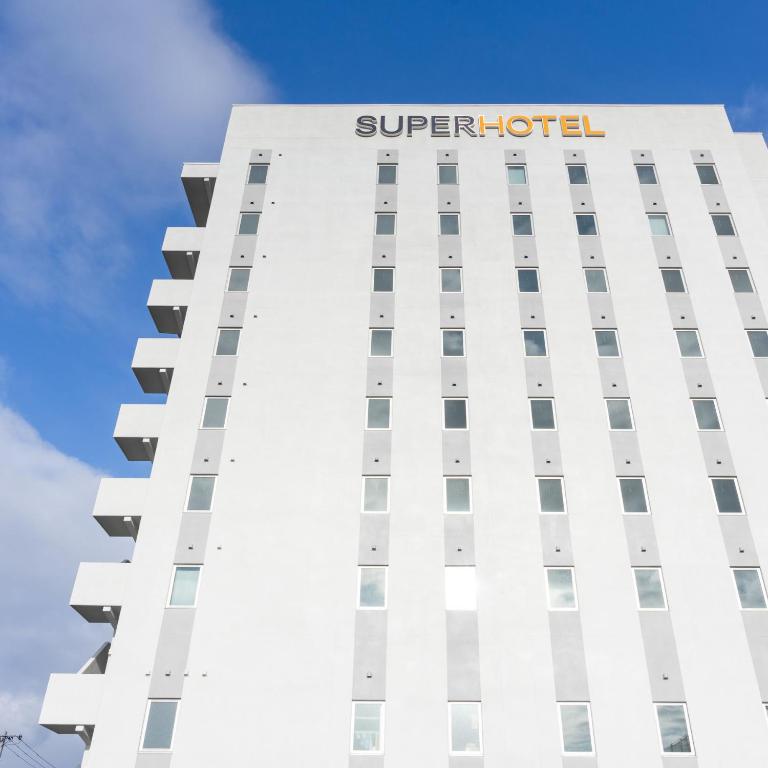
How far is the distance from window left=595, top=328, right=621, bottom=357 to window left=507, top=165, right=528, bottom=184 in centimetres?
989

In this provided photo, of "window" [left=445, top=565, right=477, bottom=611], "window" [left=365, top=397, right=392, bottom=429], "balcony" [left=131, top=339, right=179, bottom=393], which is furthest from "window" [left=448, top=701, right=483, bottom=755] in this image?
"balcony" [left=131, top=339, right=179, bottom=393]

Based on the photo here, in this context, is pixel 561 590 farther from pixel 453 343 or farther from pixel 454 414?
pixel 453 343

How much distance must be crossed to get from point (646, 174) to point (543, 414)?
15.9m

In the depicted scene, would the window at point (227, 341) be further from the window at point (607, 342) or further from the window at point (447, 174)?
the window at point (607, 342)

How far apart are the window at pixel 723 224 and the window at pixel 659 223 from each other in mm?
2286

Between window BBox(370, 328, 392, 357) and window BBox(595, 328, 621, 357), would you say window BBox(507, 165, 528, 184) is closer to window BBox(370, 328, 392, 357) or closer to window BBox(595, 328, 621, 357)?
window BBox(595, 328, 621, 357)

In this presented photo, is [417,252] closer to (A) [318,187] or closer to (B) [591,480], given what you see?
(A) [318,187]

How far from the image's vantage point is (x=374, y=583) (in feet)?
80.6

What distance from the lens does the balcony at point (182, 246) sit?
34125mm

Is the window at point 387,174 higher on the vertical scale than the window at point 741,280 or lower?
higher

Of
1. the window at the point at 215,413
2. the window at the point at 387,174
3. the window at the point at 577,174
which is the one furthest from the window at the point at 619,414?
the window at the point at 387,174

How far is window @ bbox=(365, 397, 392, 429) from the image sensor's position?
92.5 ft

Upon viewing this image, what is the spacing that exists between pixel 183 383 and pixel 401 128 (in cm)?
1901

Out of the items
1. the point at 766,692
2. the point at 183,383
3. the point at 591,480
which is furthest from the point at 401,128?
the point at 766,692
